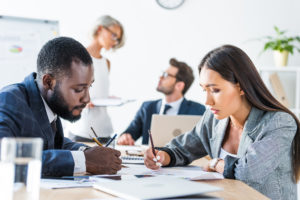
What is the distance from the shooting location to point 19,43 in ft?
11.8

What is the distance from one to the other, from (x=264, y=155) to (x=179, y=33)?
9.49ft

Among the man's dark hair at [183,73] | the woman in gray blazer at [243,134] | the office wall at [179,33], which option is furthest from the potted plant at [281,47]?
the woman in gray blazer at [243,134]

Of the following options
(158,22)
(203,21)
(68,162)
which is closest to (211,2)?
(203,21)

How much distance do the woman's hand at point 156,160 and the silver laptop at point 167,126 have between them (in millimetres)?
603

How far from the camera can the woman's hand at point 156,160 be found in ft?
5.26

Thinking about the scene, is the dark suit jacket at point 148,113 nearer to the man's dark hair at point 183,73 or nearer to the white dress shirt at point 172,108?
the white dress shirt at point 172,108

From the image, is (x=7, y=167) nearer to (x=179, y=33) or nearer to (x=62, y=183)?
(x=62, y=183)

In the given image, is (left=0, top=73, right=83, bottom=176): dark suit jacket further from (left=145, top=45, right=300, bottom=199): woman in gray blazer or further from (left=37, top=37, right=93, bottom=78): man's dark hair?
(left=145, top=45, right=300, bottom=199): woman in gray blazer

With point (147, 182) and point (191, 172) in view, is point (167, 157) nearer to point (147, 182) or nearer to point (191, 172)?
point (191, 172)

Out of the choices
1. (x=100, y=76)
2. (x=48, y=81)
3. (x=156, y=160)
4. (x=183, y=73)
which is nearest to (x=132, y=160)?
(x=156, y=160)

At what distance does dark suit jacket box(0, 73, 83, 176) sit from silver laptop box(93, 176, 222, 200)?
0.66ft

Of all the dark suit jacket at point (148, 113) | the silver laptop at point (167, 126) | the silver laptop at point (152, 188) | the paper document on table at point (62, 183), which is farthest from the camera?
the dark suit jacket at point (148, 113)

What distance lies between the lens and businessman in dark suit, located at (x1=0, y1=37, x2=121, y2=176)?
51.1 inches

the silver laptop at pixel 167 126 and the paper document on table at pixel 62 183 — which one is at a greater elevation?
the silver laptop at pixel 167 126
